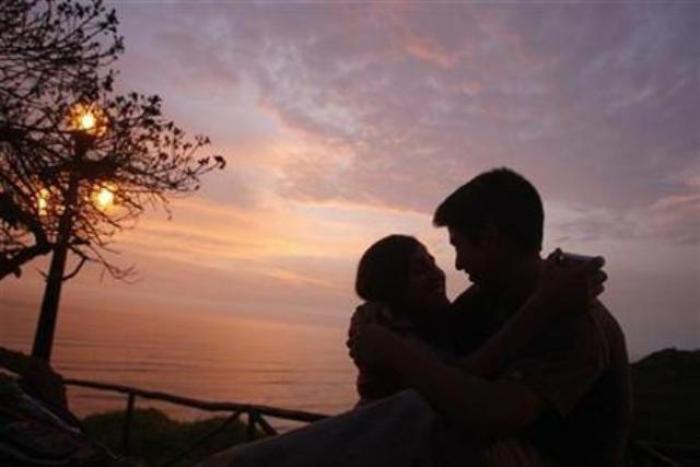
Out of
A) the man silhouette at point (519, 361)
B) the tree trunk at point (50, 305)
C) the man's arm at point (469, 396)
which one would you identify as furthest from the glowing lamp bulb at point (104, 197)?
the man's arm at point (469, 396)

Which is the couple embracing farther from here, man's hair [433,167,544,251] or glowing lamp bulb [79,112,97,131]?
glowing lamp bulb [79,112,97,131]

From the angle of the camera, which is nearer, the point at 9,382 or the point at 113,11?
the point at 9,382

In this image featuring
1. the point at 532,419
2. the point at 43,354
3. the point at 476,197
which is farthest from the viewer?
the point at 43,354

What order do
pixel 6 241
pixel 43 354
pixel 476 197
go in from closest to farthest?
pixel 476 197, pixel 6 241, pixel 43 354

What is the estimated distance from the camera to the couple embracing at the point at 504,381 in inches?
76.5

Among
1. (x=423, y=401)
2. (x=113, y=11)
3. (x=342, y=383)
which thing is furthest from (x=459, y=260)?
(x=342, y=383)

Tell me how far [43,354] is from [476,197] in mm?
11659

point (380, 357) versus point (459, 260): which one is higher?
point (459, 260)

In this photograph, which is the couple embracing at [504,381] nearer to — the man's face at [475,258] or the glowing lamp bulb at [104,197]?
the man's face at [475,258]

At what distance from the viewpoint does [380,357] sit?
2143 mm

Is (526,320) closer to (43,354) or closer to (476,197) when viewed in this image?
(476,197)

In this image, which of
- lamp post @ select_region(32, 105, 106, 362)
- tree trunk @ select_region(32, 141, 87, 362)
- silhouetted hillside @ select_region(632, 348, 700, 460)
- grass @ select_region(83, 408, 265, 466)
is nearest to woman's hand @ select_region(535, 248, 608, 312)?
lamp post @ select_region(32, 105, 106, 362)

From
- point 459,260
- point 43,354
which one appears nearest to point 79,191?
point 43,354

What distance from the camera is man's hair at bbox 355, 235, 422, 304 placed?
3396mm
